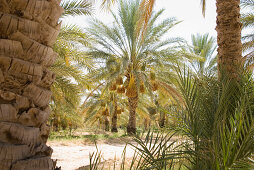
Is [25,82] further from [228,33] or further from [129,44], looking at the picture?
[129,44]

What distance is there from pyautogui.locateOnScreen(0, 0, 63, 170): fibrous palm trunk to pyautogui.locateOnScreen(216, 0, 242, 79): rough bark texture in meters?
2.81

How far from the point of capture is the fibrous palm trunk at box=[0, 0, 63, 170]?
180 cm

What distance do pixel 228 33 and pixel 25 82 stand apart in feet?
11.1

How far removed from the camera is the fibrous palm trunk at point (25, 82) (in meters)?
1.80

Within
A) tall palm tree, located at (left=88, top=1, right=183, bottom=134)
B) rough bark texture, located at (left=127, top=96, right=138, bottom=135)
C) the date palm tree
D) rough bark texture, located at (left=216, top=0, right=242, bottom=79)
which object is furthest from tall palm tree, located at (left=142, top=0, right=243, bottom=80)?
rough bark texture, located at (left=127, top=96, right=138, bottom=135)

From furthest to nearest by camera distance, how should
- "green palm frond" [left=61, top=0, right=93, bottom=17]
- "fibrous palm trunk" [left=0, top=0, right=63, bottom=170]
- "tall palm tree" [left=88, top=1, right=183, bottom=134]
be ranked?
"tall palm tree" [left=88, top=1, right=183, bottom=134] → "green palm frond" [left=61, top=0, right=93, bottom=17] → "fibrous palm trunk" [left=0, top=0, right=63, bottom=170]

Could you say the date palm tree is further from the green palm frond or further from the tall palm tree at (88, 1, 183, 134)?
the tall palm tree at (88, 1, 183, 134)

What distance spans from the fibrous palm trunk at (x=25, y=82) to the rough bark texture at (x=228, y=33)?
2.81 m

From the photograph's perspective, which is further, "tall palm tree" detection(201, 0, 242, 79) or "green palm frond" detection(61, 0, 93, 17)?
"green palm frond" detection(61, 0, 93, 17)

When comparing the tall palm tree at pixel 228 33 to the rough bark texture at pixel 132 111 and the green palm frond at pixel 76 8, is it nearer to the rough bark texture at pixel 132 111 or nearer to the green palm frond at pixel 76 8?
the green palm frond at pixel 76 8

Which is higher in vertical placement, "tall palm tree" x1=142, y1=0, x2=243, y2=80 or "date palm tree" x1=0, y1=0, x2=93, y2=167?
"tall palm tree" x1=142, y1=0, x2=243, y2=80

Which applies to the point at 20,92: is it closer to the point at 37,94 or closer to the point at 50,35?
the point at 37,94

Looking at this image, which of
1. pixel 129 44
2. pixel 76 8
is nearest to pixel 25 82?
pixel 76 8

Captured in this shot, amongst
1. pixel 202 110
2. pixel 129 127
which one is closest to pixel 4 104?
pixel 202 110
